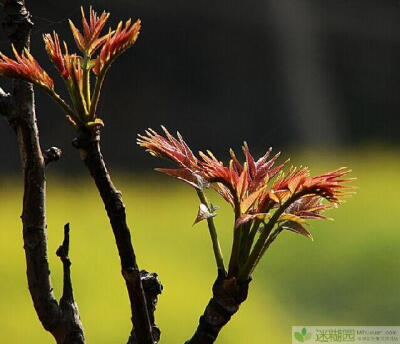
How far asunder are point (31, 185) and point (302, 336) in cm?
46

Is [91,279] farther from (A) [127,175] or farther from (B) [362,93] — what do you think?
(B) [362,93]

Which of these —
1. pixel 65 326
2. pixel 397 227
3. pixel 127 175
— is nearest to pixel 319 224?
pixel 397 227

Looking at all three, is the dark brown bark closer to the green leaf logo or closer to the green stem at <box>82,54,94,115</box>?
the green stem at <box>82,54,94,115</box>

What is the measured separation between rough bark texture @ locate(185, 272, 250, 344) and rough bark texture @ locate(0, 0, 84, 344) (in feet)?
0.26

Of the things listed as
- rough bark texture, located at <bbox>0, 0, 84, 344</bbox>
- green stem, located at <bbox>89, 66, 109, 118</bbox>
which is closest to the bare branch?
rough bark texture, located at <bbox>0, 0, 84, 344</bbox>

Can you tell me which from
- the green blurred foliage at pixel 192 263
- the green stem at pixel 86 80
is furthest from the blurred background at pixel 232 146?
the green stem at pixel 86 80

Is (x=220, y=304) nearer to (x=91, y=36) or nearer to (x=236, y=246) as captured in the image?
(x=236, y=246)

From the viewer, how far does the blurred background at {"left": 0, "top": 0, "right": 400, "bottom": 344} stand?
998 millimetres

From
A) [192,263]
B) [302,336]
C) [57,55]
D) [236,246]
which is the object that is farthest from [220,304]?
[192,263]

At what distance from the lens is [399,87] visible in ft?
4.30

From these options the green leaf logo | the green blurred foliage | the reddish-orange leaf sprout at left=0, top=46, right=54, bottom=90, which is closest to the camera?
the reddish-orange leaf sprout at left=0, top=46, right=54, bottom=90

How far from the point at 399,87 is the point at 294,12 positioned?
0.19 meters

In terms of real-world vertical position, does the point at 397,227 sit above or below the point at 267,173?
above

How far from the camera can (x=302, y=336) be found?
833 millimetres
